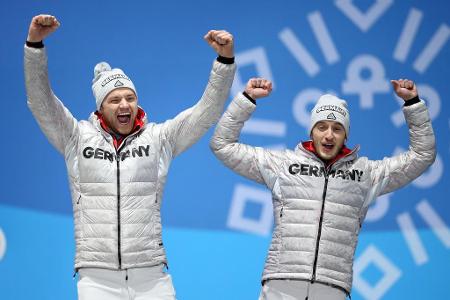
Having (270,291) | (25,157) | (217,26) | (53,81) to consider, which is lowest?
(270,291)

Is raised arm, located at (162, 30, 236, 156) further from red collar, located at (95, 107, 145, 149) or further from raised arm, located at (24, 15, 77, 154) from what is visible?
raised arm, located at (24, 15, 77, 154)

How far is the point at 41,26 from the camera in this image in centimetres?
346

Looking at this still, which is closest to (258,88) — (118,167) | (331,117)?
(331,117)

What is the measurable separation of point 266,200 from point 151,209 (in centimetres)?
144

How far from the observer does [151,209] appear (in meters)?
3.55

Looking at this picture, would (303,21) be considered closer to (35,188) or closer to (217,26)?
(217,26)

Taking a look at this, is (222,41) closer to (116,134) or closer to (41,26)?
(116,134)

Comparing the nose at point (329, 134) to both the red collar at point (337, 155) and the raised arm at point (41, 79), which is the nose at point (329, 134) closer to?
the red collar at point (337, 155)

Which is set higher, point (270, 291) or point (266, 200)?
point (266, 200)

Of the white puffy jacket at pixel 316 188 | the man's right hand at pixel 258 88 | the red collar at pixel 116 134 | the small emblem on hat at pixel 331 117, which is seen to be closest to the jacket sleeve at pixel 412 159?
the white puffy jacket at pixel 316 188

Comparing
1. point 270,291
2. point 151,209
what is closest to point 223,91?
point 151,209

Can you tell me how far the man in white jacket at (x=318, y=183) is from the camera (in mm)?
3576

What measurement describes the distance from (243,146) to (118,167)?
56cm

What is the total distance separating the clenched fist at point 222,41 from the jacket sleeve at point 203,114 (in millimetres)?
49
